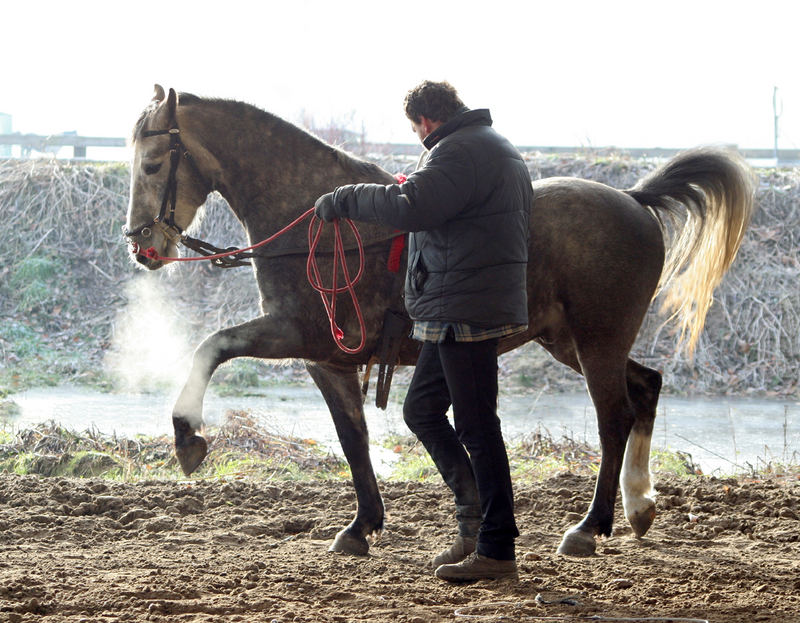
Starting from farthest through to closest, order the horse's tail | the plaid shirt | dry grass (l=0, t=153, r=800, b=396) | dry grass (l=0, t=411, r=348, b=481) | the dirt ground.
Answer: dry grass (l=0, t=153, r=800, b=396) < dry grass (l=0, t=411, r=348, b=481) < the horse's tail < the plaid shirt < the dirt ground

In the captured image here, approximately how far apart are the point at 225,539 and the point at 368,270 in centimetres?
156

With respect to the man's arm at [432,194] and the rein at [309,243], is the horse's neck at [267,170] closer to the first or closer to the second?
the rein at [309,243]

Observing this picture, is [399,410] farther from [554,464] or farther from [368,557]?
[368,557]

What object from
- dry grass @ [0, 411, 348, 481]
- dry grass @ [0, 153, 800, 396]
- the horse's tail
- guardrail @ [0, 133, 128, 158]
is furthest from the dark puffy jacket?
guardrail @ [0, 133, 128, 158]

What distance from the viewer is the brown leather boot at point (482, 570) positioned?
365cm

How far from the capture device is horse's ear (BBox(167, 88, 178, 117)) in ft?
13.9

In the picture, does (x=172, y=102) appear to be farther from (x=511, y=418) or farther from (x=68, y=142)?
(x=68, y=142)

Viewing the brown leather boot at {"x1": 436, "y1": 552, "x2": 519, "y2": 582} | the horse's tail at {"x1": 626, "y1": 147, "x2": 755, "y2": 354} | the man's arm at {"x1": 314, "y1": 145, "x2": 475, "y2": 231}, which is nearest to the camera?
the man's arm at {"x1": 314, "y1": 145, "x2": 475, "y2": 231}

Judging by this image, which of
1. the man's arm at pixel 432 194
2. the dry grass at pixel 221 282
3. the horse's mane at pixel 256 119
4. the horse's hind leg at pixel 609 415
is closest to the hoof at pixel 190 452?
the man's arm at pixel 432 194

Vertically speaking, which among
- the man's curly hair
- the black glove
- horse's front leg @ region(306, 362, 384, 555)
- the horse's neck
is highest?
the man's curly hair

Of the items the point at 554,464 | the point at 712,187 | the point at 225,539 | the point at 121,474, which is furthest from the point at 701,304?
the point at 121,474

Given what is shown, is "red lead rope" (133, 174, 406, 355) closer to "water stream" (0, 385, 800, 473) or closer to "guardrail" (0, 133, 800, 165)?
"water stream" (0, 385, 800, 473)

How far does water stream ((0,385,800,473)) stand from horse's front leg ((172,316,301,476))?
10.1 feet

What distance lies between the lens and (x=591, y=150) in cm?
1413
